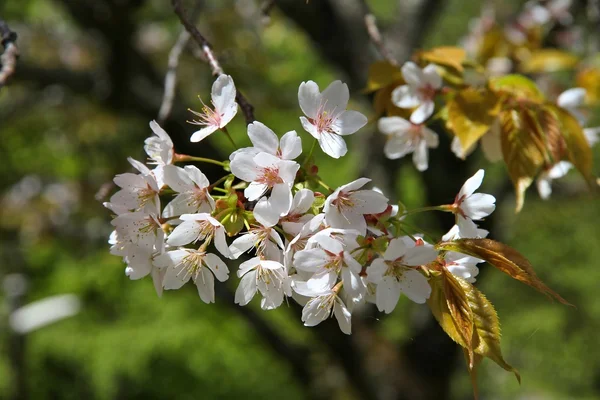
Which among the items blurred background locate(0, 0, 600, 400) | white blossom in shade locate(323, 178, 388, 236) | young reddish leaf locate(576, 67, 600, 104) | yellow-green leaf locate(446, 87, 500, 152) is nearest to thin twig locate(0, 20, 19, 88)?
blurred background locate(0, 0, 600, 400)

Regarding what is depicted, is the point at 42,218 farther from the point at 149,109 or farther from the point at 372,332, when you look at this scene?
the point at 372,332

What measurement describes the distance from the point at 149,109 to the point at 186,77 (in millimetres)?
635

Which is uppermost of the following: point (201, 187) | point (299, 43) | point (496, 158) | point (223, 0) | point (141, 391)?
point (201, 187)

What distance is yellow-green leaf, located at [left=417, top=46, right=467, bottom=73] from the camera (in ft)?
2.55

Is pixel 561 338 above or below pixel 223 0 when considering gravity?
below

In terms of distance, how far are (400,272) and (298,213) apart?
0.30 feet

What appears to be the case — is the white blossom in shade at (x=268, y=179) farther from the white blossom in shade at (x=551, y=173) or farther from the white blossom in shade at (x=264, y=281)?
the white blossom in shade at (x=551, y=173)

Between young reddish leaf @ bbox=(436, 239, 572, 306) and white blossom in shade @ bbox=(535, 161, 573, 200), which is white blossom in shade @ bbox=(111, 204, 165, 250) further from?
white blossom in shade @ bbox=(535, 161, 573, 200)

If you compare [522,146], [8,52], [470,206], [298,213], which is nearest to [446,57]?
[522,146]

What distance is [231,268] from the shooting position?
1942 millimetres

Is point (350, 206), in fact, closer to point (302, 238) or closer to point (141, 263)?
point (302, 238)

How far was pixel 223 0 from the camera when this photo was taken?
2498 millimetres

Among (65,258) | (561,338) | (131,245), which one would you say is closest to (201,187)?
(131,245)

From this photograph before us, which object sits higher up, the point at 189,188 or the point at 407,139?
the point at 189,188
